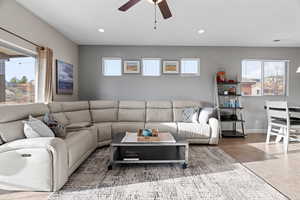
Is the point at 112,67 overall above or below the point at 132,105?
above

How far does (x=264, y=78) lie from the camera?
5.30 m

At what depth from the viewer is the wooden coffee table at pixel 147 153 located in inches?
103

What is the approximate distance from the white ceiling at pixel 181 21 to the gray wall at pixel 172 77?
28 cm

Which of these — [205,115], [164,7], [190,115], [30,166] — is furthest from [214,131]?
[30,166]

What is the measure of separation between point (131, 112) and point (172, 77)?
1582 millimetres

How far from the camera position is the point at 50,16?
3289 mm

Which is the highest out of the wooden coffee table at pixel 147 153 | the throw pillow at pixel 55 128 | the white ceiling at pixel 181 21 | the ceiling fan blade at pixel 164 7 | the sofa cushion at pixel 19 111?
the white ceiling at pixel 181 21

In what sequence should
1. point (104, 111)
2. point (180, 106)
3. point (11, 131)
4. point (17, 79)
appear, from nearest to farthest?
point (11, 131)
point (17, 79)
point (104, 111)
point (180, 106)

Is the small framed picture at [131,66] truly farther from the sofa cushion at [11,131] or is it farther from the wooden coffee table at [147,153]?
the sofa cushion at [11,131]

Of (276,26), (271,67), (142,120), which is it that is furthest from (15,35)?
(271,67)

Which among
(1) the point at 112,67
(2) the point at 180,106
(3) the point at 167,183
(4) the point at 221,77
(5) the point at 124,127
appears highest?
(1) the point at 112,67

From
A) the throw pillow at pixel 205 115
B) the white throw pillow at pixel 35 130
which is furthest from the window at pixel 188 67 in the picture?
the white throw pillow at pixel 35 130

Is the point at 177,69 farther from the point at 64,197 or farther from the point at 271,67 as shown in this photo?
the point at 64,197

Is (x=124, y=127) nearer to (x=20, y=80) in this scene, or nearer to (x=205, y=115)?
(x=205, y=115)
